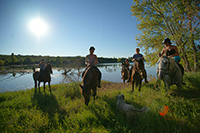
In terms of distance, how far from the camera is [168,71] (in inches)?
139

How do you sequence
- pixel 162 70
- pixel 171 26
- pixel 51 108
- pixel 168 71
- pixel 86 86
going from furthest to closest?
pixel 171 26 < pixel 51 108 < pixel 86 86 < pixel 168 71 < pixel 162 70

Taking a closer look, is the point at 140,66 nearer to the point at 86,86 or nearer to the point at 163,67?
the point at 163,67

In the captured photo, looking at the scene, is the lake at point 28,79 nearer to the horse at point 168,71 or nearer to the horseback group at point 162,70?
the horseback group at point 162,70

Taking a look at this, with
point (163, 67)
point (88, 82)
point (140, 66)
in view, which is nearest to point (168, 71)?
point (163, 67)

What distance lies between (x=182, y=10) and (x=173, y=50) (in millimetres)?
7726

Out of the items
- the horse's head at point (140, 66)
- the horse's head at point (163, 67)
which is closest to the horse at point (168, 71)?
the horse's head at point (163, 67)

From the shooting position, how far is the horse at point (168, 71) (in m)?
3.25

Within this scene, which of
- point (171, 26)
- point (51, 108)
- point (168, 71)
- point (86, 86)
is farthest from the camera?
point (171, 26)

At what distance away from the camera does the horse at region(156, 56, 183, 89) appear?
325cm

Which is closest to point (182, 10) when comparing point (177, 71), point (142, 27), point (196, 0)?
point (196, 0)

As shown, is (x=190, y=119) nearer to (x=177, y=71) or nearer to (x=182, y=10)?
(x=177, y=71)

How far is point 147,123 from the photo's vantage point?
2.34 meters

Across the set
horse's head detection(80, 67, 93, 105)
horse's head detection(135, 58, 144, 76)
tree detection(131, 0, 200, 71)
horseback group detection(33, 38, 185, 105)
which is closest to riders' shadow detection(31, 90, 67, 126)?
horse's head detection(80, 67, 93, 105)

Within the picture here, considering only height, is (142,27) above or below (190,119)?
above
